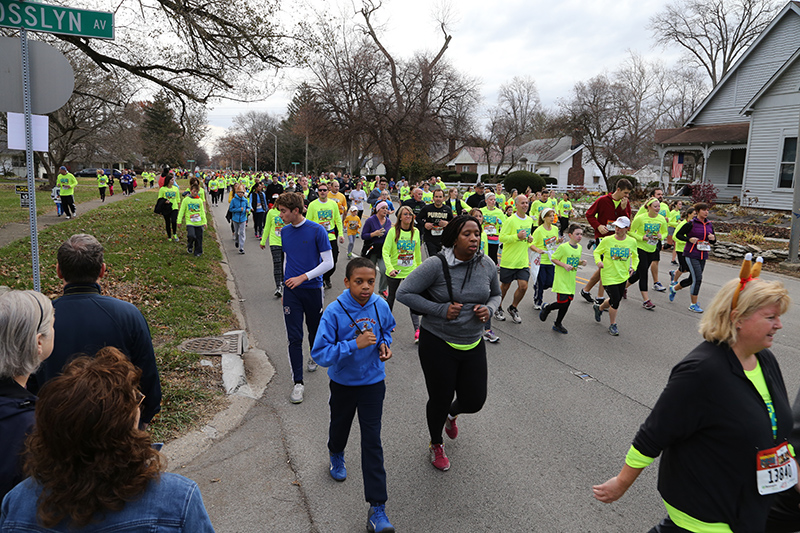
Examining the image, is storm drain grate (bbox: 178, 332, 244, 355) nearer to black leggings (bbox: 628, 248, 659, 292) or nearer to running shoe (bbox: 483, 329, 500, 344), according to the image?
running shoe (bbox: 483, 329, 500, 344)

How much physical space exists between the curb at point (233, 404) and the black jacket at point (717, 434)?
363 centimetres

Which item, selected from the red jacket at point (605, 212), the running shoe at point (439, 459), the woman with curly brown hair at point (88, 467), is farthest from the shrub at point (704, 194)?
the woman with curly brown hair at point (88, 467)

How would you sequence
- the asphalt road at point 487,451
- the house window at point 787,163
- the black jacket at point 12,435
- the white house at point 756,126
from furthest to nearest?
the white house at point 756,126, the house window at point 787,163, the asphalt road at point 487,451, the black jacket at point 12,435

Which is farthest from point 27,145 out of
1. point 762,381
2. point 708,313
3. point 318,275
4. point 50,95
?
point 762,381

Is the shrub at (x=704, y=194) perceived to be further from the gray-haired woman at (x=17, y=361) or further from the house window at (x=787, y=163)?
the gray-haired woman at (x=17, y=361)

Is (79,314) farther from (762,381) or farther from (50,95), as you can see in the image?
(762,381)

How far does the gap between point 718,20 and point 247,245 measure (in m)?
48.7

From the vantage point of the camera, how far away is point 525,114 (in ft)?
193

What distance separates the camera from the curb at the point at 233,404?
4.37 metres

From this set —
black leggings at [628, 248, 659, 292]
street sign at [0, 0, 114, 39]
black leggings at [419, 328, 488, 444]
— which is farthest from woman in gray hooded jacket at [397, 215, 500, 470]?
black leggings at [628, 248, 659, 292]

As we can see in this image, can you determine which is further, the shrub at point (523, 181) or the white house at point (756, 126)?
the shrub at point (523, 181)

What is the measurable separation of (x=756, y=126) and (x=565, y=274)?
2303 cm

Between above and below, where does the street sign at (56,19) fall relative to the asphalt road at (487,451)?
above

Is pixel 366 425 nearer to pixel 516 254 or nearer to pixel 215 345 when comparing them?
pixel 215 345
